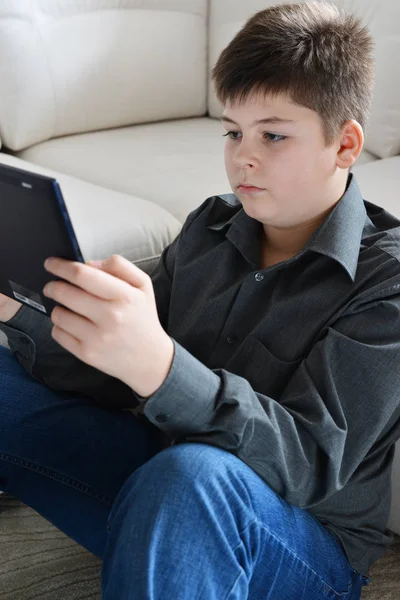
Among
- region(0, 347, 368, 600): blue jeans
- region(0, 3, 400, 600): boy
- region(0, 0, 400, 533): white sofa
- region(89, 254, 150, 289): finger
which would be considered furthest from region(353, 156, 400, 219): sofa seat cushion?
region(89, 254, 150, 289): finger

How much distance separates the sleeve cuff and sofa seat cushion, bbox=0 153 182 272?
59 cm

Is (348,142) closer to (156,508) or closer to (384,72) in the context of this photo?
(156,508)

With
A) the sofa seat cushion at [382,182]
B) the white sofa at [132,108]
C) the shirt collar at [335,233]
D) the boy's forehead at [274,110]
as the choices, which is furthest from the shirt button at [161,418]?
the sofa seat cushion at [382,182]

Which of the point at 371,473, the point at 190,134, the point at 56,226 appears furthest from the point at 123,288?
the point at 190,134

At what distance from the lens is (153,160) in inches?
70.3

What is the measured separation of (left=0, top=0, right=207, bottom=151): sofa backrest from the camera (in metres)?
1.80

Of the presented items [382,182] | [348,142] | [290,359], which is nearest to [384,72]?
[382,182]

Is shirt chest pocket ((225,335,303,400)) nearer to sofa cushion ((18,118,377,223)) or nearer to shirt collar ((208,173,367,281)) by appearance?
shirt collar ((208,173,367,281))

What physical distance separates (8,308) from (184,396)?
34 centimetres

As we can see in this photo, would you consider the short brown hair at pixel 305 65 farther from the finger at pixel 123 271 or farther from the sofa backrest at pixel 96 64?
the sofa backrest at pixel 96 64

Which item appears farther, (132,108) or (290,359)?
(132,108)

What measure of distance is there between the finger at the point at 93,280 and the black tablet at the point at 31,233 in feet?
0.06

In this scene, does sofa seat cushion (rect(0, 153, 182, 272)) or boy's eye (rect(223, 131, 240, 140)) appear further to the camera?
sofa seat cushion (rect(0, 153, 182, 272))

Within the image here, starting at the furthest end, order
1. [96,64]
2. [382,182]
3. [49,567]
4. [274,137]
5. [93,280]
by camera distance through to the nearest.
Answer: [96,64] < [382,182] < [49,567] < [274,137] < [93,280]
